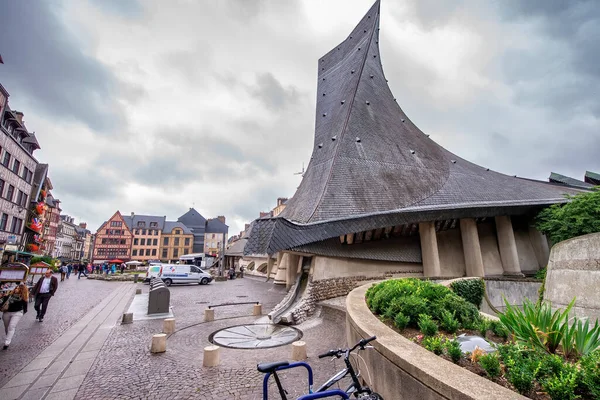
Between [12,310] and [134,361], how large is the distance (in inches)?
134

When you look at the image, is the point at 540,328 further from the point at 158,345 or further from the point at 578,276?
the point at 158,345

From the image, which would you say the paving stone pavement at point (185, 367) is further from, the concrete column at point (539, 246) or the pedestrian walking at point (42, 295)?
the concrete column at point (539, 246)

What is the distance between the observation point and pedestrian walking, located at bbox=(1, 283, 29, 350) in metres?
6.63

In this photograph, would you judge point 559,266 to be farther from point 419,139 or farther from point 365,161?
point 419,139

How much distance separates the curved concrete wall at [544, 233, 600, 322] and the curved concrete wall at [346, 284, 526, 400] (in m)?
6.58

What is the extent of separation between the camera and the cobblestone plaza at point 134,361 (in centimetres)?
464

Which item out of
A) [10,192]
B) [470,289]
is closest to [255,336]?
[470,289]

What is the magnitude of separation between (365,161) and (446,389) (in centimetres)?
1508

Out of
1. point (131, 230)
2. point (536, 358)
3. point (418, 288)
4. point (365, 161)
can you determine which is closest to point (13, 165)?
point (365, 161)

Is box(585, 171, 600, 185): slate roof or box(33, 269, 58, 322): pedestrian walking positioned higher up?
box(585, 171, 600, 185): slate roof

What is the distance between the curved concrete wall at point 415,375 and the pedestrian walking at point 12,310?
7944mm

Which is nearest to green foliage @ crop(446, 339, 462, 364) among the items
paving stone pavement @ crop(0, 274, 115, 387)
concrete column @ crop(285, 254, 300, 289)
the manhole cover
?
the manhole cover

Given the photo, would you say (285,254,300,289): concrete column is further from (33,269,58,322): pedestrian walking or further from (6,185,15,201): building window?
(6,185,15,201): building window

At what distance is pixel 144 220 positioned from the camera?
63062mm
